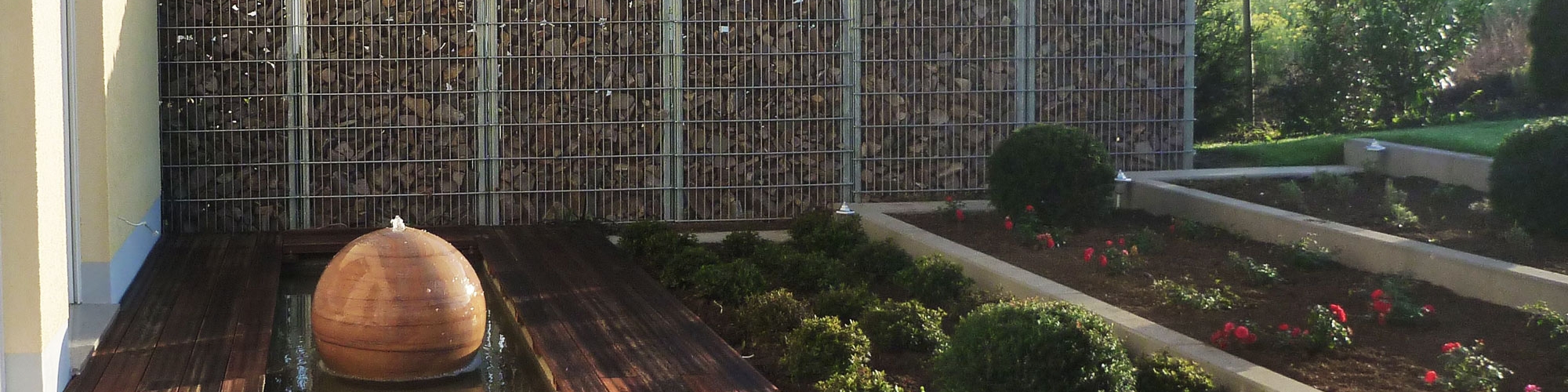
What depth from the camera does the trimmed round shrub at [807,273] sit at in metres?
9.63

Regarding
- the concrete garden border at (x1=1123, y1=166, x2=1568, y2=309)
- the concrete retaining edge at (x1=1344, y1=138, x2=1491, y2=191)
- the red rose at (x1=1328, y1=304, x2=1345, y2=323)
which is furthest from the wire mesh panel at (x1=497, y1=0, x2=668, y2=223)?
the red rose at (x1=1328, y1=304, x2=1345, y2=323)

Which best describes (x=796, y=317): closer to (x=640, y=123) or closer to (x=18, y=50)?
(x=18, y=50)

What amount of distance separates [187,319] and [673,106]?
5492mm

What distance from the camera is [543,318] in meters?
8.52

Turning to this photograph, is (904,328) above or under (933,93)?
under

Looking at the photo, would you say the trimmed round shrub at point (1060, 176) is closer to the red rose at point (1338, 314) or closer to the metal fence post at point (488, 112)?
the red rose at point (1338, 314)

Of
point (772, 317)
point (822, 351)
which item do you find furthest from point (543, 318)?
point (822, 351)

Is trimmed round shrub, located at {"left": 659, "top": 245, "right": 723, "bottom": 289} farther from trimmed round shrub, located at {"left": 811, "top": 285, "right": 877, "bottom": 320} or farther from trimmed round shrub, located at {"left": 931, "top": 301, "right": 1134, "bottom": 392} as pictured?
trimmed round shrub, located at {"left": 931, "top": 301, "right": 1134, "bottom": 392}

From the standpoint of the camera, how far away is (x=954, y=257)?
9781 millimetres

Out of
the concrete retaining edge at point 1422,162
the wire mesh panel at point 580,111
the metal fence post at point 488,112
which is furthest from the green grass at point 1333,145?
the metal fence post at point 488,112

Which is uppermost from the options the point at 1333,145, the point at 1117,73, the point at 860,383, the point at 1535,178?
the point at 1117,73

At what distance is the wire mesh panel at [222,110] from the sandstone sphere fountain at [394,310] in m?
5.34

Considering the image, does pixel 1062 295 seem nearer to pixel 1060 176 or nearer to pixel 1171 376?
pixel 1171 376

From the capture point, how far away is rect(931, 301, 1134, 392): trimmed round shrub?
539 centimetres
